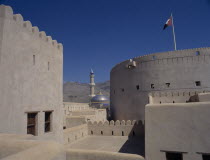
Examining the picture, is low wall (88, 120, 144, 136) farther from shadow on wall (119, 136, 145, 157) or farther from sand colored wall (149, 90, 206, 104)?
sand colored wall (149, 90, 206, 104)

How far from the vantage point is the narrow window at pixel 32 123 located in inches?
269

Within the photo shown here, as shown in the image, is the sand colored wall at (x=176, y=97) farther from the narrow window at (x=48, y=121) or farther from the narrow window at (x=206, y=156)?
the narrow window at (x=48, y=121)

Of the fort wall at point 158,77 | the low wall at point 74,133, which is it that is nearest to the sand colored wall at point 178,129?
the low wall at point 74,133

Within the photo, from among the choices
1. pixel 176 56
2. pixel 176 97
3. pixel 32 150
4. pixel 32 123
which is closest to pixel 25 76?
pixel 32 123

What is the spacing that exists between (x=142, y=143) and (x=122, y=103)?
8.89 metres

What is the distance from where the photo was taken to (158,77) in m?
17.8

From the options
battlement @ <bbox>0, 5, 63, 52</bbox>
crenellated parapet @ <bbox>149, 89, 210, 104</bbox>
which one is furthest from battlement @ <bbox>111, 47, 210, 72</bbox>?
battlement @ <bbox>0, 5, 63, 52</bbox>

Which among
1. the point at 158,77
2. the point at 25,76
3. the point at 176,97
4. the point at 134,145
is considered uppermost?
the point at 158,77

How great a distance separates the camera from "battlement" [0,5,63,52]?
5957mm

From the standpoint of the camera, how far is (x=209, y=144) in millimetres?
5742

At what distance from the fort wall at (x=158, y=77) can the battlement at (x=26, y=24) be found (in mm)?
9747

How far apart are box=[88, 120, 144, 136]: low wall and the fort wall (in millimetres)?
2911

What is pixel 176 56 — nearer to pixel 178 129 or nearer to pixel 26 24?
pixel 178 129

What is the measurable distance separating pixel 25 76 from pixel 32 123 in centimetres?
194
